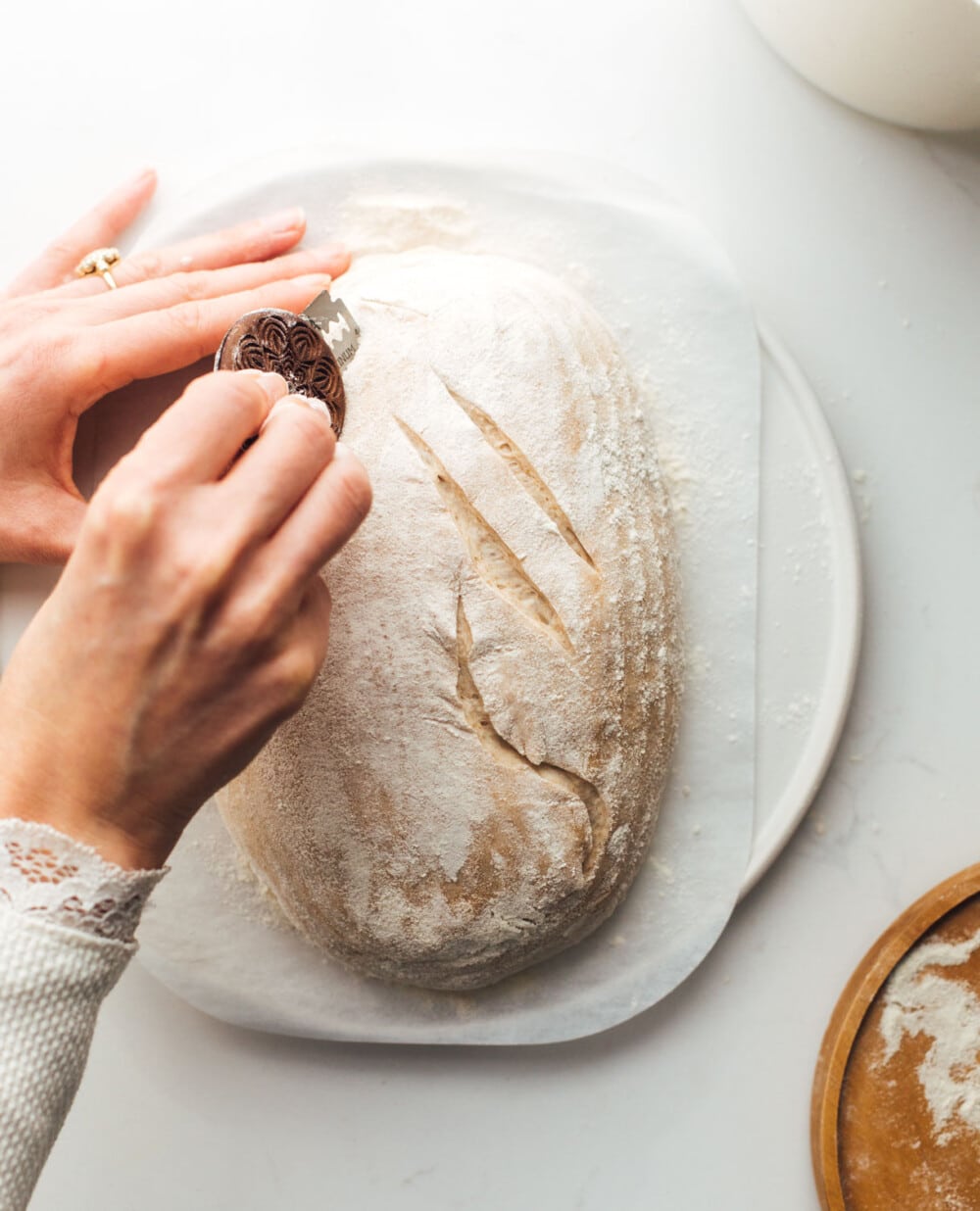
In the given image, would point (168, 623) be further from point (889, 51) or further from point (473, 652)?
point (889, 51)

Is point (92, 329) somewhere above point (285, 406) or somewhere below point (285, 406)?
below

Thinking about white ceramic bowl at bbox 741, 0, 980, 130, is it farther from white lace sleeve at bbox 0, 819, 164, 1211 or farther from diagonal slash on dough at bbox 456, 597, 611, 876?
white lace sleeve at bbox 0, 819, 164, 1211

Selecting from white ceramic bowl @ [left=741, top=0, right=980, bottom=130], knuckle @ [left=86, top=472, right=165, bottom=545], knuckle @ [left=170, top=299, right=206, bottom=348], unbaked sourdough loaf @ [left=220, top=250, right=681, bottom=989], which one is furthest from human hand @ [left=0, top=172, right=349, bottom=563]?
white ceramic bowl @ [left=741, top=0, right=980, bottom=130]

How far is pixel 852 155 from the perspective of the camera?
1.35m

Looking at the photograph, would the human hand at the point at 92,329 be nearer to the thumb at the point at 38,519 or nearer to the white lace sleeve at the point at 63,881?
the thumb at the point at 38,519

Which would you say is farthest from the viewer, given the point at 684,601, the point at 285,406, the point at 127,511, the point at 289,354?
the point at 684,601

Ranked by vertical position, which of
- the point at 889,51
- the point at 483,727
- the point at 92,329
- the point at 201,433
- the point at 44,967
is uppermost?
the point at 889,51

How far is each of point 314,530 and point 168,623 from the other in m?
0.13

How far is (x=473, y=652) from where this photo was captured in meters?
1.08

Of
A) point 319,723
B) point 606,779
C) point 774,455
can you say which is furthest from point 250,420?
point 774,455

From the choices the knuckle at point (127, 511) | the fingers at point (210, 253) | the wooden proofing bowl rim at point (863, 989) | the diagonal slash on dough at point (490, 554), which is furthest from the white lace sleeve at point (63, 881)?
the wooden proofing bowl rim at point (863, 989)

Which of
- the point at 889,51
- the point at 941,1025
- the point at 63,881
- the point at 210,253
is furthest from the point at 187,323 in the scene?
the point at 941,1025

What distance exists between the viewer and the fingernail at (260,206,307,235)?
1273 millimetres

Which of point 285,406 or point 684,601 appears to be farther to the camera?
point 684,601
